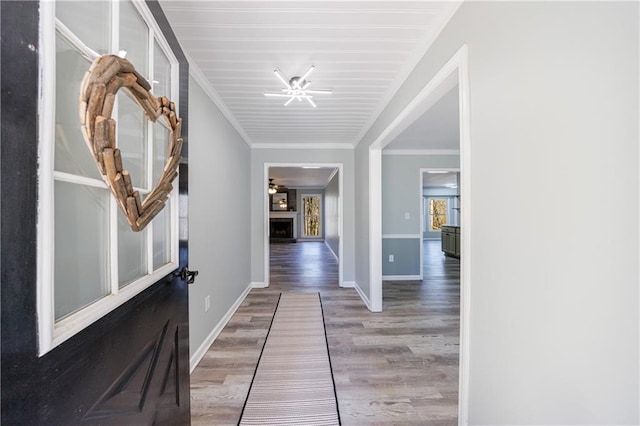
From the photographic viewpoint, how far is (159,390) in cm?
99

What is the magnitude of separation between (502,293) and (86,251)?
56.0 inches

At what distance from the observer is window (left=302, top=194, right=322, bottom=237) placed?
11094 millimetres

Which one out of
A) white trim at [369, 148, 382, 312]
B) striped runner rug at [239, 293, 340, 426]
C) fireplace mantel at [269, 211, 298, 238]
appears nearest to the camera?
striped runner rug at [239, 293, 340, 426]

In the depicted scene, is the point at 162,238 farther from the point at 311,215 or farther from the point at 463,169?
the point at 311,215

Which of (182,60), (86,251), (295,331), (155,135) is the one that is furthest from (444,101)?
(86,251)

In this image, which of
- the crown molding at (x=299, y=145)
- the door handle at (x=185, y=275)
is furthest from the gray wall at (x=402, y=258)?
the door handle at (x=185, y=275)

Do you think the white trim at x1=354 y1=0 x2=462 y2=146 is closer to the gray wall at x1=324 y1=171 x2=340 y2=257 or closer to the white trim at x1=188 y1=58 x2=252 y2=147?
the white trim at x1=188 y1=58 x2=252 y2=147

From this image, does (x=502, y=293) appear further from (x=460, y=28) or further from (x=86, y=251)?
(x=86, y=251)

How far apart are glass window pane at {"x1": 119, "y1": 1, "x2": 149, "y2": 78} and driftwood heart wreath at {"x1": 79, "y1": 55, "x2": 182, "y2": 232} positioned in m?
0.15

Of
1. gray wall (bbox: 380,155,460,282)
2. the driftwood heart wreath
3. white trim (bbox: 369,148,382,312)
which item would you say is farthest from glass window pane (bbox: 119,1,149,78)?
gray wall (bbox: 380,155,460,282)

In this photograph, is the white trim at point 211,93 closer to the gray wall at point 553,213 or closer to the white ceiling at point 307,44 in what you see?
the white ceiling at point 307,44

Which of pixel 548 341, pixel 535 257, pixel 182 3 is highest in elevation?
pixel 182 3

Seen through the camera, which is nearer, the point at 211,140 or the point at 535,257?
the point at 535,257

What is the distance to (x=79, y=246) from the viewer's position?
71cm
